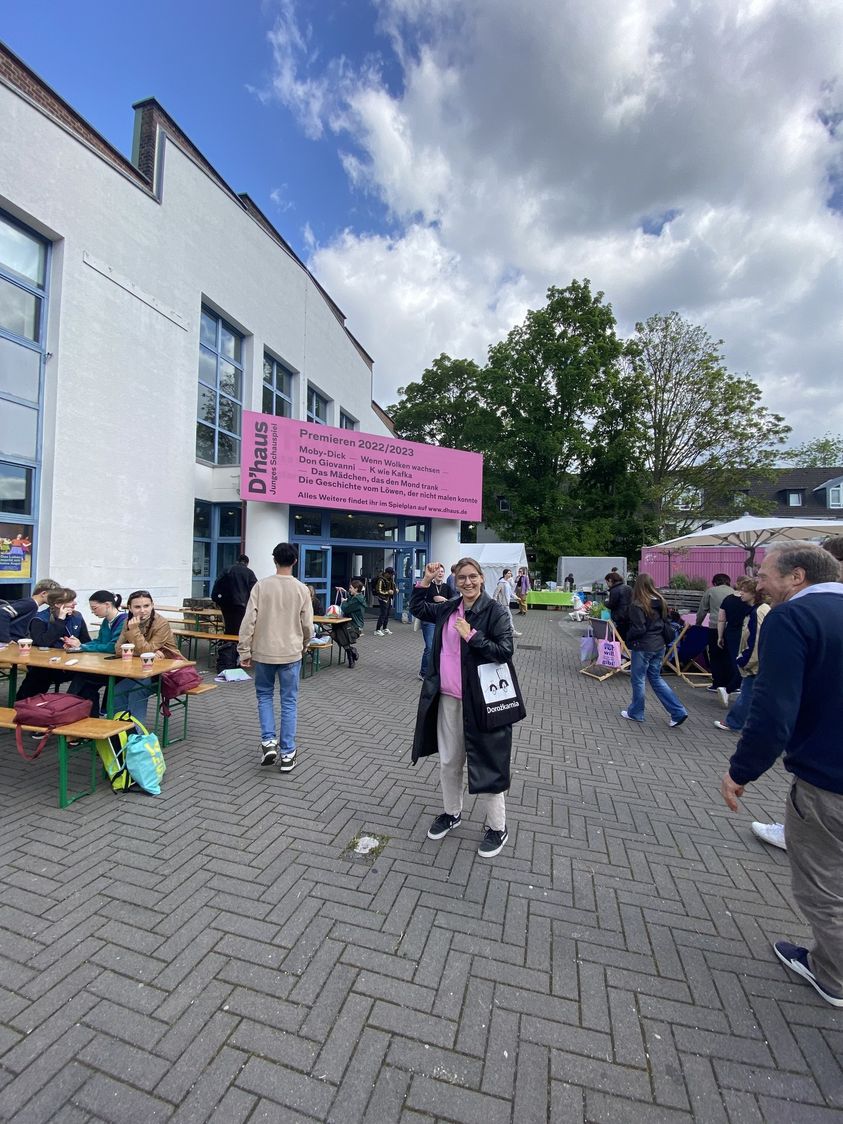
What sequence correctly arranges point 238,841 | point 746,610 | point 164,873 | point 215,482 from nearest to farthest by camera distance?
point 164,873, point 238,841, point 746,610, point 215,482

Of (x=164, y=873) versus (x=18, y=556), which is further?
(x=18, y=556)

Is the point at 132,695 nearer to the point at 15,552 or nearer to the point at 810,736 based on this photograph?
the point at 810,736

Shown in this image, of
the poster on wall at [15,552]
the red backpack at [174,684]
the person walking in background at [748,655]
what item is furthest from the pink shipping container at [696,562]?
the poster on wall at [15,552]

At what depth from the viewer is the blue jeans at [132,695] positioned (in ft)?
14.1

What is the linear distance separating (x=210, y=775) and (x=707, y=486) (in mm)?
27290

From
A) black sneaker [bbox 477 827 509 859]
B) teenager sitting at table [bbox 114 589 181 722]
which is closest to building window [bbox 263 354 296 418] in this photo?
teenager sitting at table [bbox 114 589 181 722]

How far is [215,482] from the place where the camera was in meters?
11.9

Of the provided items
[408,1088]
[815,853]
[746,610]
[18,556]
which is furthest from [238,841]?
[18,556]

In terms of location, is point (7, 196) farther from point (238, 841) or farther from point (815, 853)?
point (815, 853)

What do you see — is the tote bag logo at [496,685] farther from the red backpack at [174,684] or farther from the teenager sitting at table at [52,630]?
the teenager sitting at table at [52,630]

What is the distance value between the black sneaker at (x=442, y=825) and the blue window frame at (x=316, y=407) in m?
15.4

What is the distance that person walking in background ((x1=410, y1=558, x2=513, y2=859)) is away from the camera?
2920mm

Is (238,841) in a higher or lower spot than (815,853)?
lower

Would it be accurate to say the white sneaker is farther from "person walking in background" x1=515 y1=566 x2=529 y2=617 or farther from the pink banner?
"person walking in background" x1=515 y1=566 x2=529 y2=617
